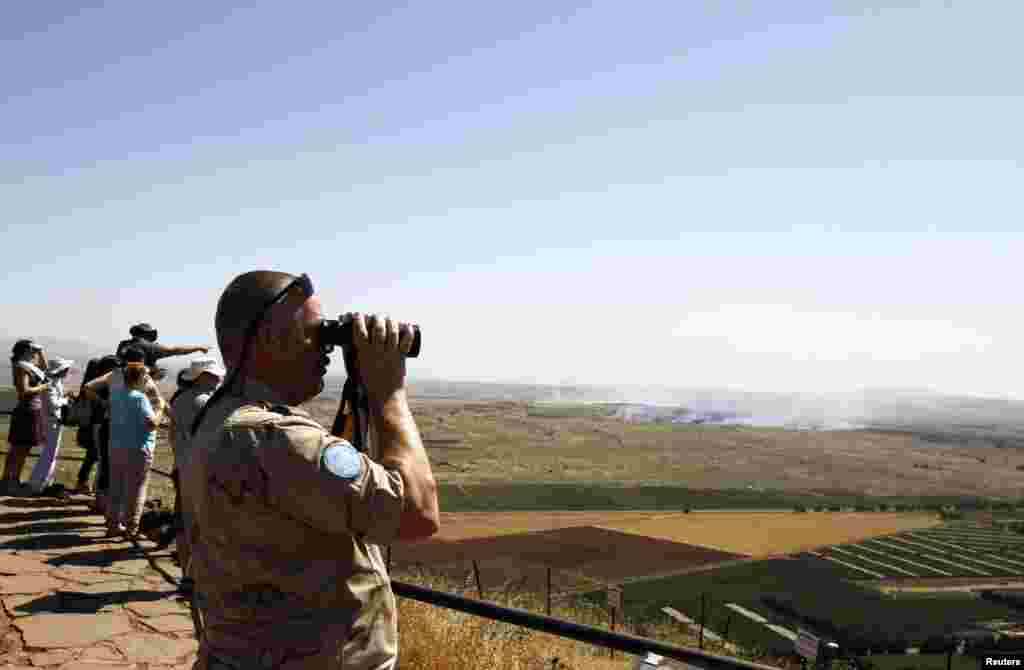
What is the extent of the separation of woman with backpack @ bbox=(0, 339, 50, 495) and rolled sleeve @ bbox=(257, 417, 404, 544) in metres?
8.27

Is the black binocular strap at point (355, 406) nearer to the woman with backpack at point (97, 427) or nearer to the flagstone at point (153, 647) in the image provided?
the flagstone at point (153, 647)

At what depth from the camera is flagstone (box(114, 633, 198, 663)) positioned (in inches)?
169

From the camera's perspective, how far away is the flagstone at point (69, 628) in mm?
4406

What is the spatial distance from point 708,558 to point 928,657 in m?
16.8

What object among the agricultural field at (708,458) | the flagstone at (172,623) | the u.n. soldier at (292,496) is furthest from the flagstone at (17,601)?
the agricultural field at (708,458)

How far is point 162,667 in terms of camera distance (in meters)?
4.16

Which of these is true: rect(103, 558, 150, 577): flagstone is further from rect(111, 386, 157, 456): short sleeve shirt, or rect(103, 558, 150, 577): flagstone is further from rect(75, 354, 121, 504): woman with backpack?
rect(75, 354, 121, 504): woman with backpack

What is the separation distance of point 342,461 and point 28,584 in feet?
17.4

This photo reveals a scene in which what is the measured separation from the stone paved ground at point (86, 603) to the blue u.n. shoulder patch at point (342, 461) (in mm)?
3519

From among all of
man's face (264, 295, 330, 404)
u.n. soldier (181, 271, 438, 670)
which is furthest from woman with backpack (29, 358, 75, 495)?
man's face (264, 295, 330, 404)

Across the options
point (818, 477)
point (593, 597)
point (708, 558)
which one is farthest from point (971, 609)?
point (818, 477)

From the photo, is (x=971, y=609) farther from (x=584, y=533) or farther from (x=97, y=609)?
(x=97, y=609)

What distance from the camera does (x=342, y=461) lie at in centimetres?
151

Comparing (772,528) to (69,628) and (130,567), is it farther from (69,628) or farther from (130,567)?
(69,628)
